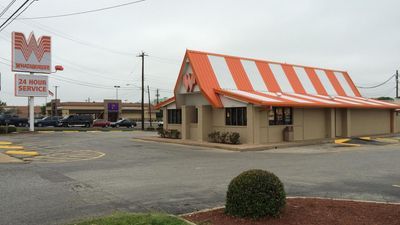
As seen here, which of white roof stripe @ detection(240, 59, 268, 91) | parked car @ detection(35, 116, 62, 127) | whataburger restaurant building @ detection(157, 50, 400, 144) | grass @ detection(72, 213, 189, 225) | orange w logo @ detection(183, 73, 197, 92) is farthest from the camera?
parked car @ detection(35, 116, 62, 127)

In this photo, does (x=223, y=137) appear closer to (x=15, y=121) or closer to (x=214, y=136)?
(x=214, y=136)

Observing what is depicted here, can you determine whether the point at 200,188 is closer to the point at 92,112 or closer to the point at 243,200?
the point at 243,200

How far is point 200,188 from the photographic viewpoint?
34.7 feet

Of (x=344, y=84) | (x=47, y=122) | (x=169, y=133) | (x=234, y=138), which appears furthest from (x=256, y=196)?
(x=47, y=122)

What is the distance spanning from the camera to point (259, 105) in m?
24.4

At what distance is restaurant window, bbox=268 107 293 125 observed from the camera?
26.5 m

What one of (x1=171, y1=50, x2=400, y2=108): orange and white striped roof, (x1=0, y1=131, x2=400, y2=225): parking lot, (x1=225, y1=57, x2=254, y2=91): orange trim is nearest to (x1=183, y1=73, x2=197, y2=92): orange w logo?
(x1=171, y1=50, x2=400, y2=108): orange and white striped roof

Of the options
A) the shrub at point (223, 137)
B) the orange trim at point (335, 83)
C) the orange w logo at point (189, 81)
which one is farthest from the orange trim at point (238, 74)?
the orange trim at point (335, 83)

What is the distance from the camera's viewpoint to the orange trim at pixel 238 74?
29.1m

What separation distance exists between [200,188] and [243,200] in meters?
3.98

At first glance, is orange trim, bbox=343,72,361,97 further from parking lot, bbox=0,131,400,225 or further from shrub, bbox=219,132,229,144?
parking lot, bbox=0,131,400,225

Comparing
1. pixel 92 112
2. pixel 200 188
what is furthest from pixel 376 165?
pixel 92 112

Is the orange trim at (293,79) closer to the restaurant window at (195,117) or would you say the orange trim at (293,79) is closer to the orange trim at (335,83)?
the orange trim at (335,83)

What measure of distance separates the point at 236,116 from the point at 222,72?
13.0ft
